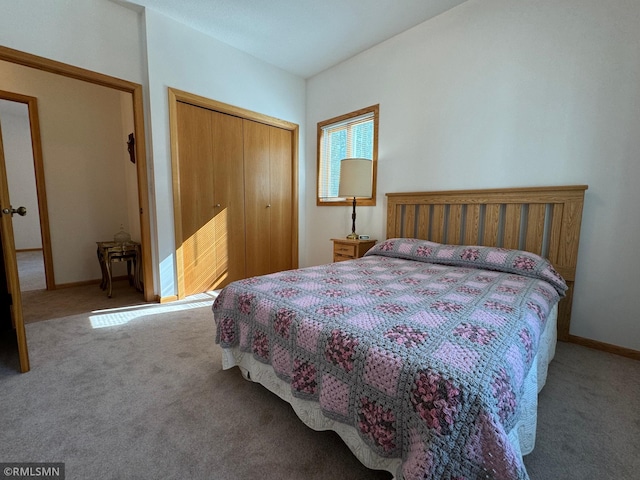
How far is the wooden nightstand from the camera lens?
2826mm

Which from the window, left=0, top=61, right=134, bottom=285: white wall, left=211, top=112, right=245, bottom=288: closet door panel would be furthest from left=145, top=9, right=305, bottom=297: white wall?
left=0, top=61, right=134, bottom=285: white wall

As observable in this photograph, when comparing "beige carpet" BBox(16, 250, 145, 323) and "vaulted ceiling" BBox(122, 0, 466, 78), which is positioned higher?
"vaulted ceiling" BBox(122, 0, 466, 78)

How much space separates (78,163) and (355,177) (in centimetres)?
324

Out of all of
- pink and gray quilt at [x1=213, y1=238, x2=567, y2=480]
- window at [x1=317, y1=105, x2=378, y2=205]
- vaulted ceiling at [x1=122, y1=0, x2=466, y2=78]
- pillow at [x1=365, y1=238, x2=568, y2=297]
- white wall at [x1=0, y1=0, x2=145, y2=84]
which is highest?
vaulted ceiling at [x1=122, y1=0, x2=466, y2=78]

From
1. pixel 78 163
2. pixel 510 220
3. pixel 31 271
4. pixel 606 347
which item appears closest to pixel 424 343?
pixel 510 220

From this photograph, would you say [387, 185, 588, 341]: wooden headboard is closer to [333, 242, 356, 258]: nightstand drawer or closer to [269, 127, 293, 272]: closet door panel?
[333, 242, 356, 258]: nightstand drawer

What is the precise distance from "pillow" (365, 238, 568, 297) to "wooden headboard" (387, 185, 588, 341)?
0.77 feet

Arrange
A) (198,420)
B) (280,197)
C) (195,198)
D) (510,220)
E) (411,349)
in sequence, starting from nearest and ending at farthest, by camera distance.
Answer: (411,349), (198,420), (510,220), (195,198), (280,197)

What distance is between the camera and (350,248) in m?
2.89

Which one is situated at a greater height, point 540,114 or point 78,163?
point 540,114

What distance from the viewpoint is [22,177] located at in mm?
5363

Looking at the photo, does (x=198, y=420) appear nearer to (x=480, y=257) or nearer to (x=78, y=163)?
(x=480, y=257)

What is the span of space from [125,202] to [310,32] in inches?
120

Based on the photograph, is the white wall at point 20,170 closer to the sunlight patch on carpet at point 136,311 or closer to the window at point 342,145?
the sunlight patch on carpet at point 136,311
